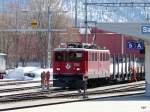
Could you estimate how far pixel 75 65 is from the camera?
4128 centimetres

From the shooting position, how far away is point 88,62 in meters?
41.2

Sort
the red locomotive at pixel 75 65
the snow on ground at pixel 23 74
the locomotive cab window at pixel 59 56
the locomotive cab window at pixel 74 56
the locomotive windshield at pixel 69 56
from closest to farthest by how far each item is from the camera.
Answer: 1. the red locomotive at pixel 75 65
2. the locomotive cab window at pixel 74 56
3. the locomotive windshield at pixel 69 56
4. the locomotive cab window at pixel 59 56
5. the snow on ground at pixel 23 74

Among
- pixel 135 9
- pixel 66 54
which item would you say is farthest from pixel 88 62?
pixel 135 9

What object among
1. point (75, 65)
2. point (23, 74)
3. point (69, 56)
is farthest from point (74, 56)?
point (23, 74)

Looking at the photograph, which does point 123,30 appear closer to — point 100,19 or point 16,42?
point 100,19

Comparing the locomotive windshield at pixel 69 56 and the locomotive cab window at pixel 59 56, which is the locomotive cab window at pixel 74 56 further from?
the locomotive cab window at pixel 59 56

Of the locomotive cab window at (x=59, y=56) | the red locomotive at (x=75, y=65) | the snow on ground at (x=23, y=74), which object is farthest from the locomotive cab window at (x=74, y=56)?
the snow on ground at (x=23, y=74)

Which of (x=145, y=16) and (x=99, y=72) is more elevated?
(x=145, y=16)

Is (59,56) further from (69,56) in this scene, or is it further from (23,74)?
(23,74)

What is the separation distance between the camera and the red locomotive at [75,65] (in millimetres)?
40625

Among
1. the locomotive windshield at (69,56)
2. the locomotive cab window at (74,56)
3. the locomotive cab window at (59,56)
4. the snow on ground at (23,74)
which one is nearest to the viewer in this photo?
the locomotive cab window at (74,56)

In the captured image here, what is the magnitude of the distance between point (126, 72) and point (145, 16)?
A: 52.7 ft

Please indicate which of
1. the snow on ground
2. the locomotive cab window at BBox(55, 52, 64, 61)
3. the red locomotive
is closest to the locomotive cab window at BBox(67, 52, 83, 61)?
the red locomotive

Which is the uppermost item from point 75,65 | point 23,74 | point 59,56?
point 59,56
